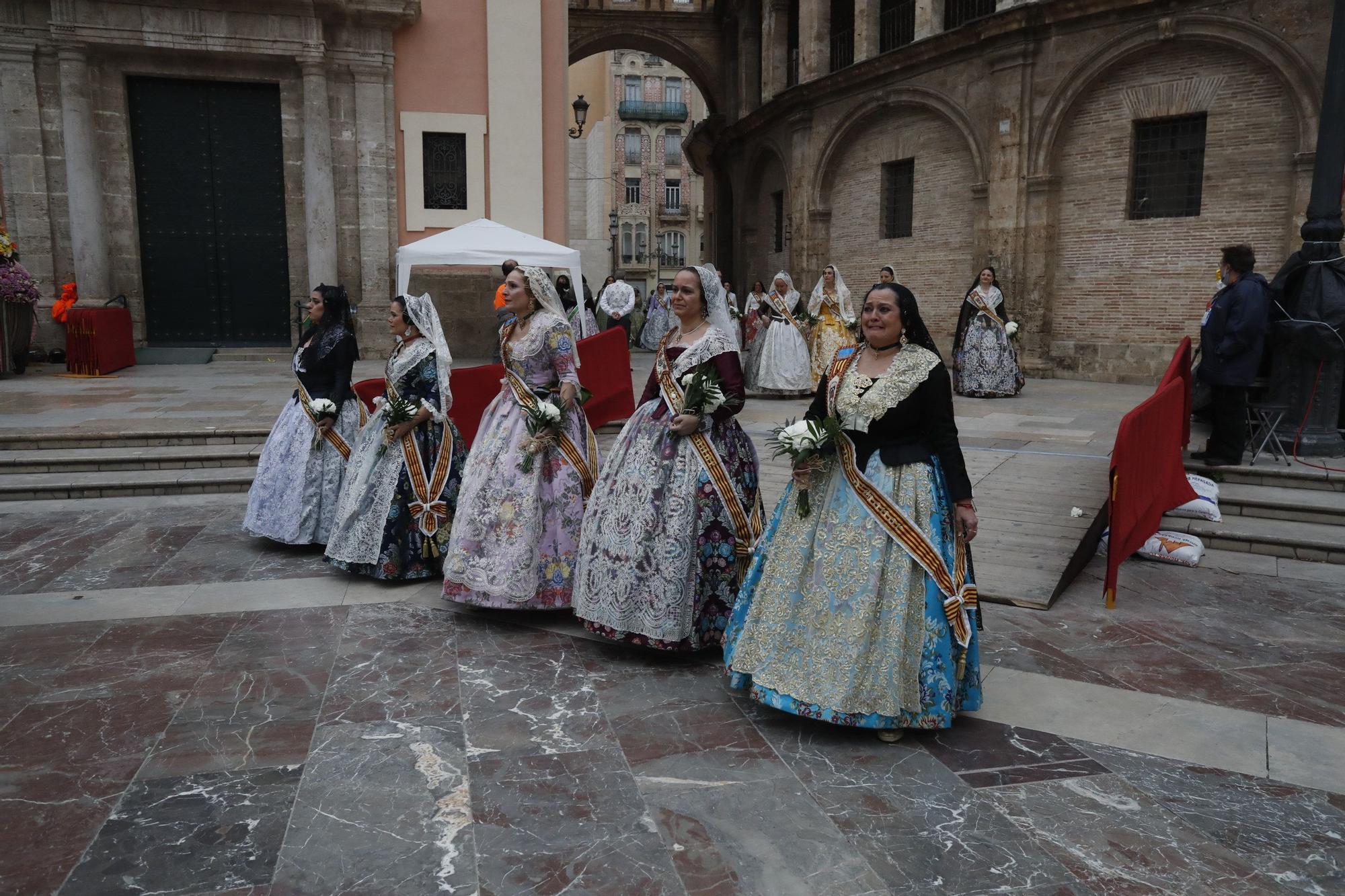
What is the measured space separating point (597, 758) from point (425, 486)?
265 cm

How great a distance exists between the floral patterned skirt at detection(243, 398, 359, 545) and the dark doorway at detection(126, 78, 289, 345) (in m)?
10.9

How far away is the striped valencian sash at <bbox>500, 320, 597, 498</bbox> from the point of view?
534 cm

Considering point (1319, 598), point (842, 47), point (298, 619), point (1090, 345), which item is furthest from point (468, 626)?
point (842, 47)

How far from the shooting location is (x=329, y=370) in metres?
6.59

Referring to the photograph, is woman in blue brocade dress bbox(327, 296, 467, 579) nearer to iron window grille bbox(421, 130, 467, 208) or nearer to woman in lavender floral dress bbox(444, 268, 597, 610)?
woman in lavender floral dress bbox(444, 268, 597, 610)

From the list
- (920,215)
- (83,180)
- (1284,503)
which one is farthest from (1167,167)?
(83,180)

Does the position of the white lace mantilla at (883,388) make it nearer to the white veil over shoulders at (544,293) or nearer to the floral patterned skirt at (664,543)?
the floral patterned skirt at (664,543)

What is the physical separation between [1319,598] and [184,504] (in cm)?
812

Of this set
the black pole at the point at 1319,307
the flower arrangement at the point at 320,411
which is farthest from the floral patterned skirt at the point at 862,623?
the black pole at the point at 1319,307

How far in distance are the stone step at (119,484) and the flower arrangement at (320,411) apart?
6.91 ft

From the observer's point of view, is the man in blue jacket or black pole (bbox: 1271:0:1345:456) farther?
black pole (bbox: 1271:0:1345:456)

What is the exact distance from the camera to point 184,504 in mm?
7938

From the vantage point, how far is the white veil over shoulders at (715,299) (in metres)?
4.64

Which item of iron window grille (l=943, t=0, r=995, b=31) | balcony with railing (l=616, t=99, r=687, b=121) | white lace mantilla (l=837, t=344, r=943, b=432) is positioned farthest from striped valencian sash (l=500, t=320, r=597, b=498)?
balcony with railing (l=616, t=99, r=687, b=121)
